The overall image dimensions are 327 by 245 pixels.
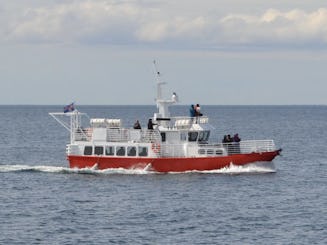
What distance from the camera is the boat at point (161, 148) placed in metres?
71.7

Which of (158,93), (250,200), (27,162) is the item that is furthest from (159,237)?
(27,162)

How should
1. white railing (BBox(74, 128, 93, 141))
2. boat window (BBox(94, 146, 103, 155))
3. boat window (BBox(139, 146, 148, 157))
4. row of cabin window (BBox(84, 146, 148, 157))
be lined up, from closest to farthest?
boat window (BBox(139, 146, 148, 157)) < row of cabin window (BBox(84, 146, 148, 157)) < boat window (BBox(94, 146, 103, 155)) < white railing (BBox(74, 128, 93, 141))

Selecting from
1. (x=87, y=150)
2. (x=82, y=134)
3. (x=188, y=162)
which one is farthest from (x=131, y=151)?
(x=188, y=162)

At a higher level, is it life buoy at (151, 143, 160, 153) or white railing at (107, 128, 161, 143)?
white railing at (107, 128, 161, 143)

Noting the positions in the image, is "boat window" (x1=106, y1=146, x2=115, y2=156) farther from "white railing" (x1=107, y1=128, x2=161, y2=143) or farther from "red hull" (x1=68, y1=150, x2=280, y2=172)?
"white railing" (x1=107, y1=128, x2=161, y2=143)

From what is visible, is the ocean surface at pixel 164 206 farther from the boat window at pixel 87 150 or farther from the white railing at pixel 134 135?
the white railing at pixel 134 135

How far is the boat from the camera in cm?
7169

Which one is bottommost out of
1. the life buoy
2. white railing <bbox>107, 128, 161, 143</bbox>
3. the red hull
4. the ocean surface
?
the ocean surface

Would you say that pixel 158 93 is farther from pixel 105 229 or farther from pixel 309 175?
pixel 105 229

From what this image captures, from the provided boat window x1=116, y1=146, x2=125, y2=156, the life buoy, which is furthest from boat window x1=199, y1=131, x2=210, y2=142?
boat window x1=116, y1=146, x2=125, y2=156

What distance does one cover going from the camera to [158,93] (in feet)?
246

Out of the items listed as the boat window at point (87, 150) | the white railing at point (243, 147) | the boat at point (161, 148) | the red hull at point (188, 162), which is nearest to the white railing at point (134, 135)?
the boat at point (161, 148)

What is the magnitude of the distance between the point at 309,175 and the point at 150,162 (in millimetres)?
15162

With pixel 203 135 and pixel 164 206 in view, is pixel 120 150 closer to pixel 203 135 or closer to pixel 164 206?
pixel 203 135
